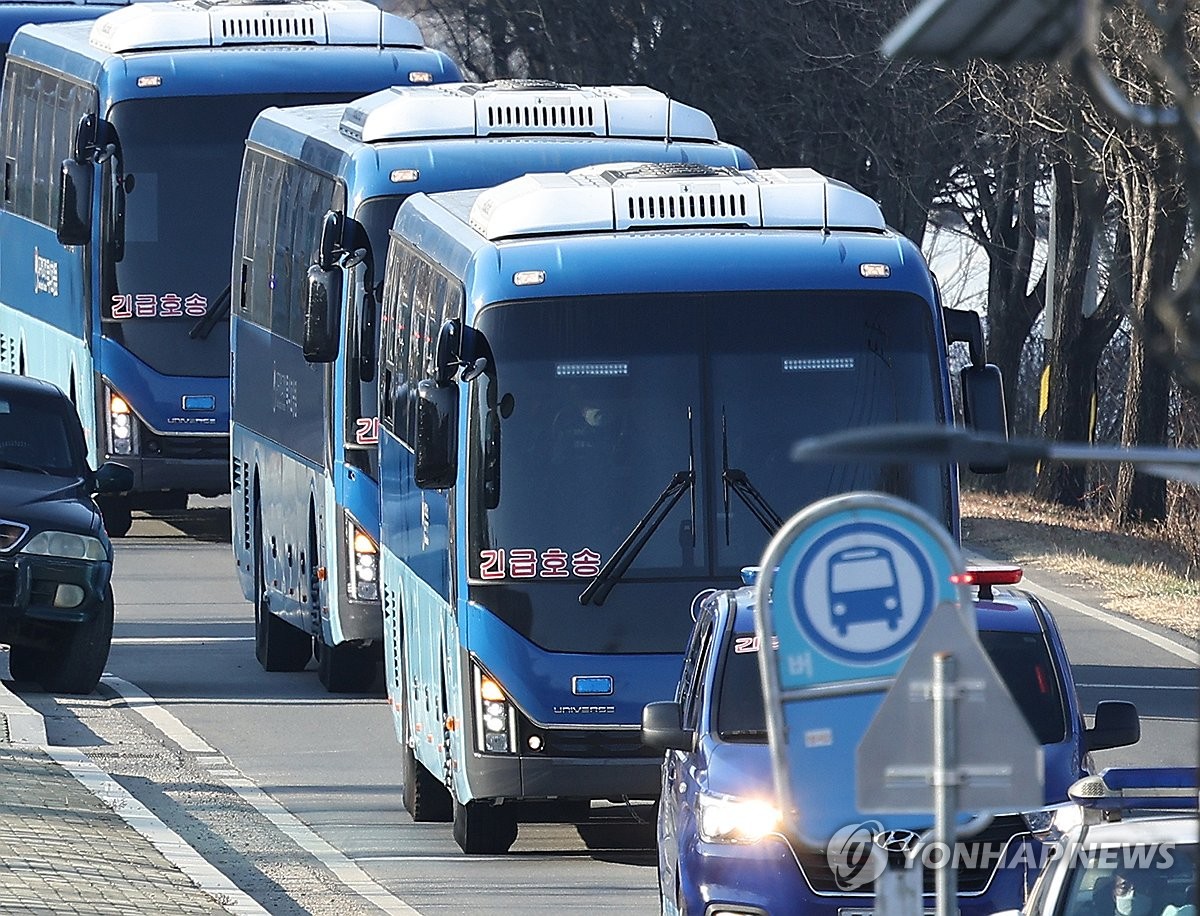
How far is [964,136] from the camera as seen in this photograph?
1467 inches

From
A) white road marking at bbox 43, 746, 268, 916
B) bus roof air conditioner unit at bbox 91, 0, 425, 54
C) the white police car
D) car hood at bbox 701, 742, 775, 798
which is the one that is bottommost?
white road marking at bbox 43, 746, 268, 916

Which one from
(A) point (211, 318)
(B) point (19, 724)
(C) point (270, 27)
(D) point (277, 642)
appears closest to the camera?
(B) point (19, 724)

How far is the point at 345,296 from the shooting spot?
65.2ft

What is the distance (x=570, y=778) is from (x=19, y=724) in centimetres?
430

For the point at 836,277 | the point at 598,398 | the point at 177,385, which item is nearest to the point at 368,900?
the point at 598,398

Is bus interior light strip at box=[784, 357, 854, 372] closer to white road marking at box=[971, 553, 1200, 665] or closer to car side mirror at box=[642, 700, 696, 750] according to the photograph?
car side mirror at box=[642, 700, 696, 750]

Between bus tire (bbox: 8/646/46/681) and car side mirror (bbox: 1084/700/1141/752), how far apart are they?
9538 mm

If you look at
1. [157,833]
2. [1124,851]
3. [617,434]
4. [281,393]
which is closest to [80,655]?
[281,393]

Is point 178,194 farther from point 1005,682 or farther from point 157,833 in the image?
point 1005,682

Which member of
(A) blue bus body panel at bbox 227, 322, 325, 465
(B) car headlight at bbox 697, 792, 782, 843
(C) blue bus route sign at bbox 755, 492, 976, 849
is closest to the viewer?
(C) blue bus route sign at bbox 755, 492, 976, 849

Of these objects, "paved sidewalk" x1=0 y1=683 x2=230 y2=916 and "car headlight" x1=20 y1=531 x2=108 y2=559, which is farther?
"car headlight" x1=20 y1=531 x2=108 y2=559

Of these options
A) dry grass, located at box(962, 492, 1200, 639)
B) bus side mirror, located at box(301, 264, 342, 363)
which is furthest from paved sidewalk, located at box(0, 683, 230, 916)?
dry grass, located at box(962, 492, 1200, 639)

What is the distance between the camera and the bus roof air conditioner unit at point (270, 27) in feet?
89.1

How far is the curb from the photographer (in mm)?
16547
